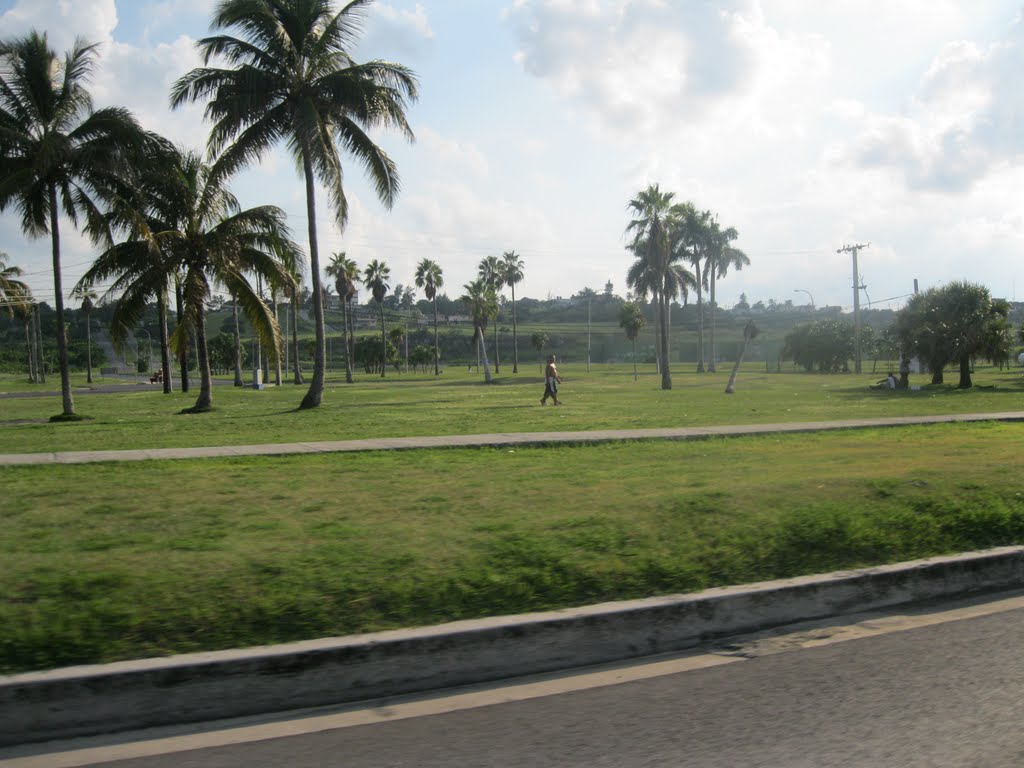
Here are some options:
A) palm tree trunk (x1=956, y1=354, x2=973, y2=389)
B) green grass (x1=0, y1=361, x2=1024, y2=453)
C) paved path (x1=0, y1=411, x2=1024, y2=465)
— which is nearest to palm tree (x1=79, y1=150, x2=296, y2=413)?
green grass (x1=0, y1=361, x2=1024, y2=453)

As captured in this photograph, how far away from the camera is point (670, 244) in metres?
43.9

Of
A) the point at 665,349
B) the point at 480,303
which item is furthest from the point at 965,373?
the point at 480,303

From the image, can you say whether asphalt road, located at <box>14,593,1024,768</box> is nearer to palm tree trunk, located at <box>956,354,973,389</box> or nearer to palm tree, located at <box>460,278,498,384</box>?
palm tree trunk, located at <box>956,354,973,389</box>

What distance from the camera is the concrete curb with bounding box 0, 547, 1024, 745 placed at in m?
4.28

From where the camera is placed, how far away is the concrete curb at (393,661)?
4.28 m

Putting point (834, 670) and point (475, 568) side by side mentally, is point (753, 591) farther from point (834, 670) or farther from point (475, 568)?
point (475, 568)

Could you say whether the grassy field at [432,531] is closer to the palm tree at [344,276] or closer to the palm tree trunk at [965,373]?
the palm tree trunk at [965,373]

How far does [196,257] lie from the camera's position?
25.9 meters

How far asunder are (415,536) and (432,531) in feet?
0.72

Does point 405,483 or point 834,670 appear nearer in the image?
point 834,670

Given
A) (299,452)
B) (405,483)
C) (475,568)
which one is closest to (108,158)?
(299,452)

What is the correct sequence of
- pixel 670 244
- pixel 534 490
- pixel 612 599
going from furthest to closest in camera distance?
1. pixel 670 244
2. pixel 534 490
3. pixel 612 599

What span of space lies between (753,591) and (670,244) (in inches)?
1558

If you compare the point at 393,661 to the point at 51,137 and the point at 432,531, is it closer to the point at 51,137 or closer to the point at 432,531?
the point at 432,531
